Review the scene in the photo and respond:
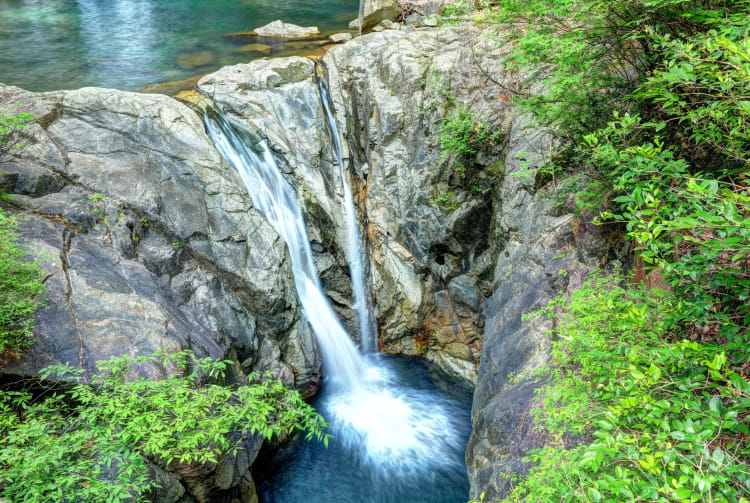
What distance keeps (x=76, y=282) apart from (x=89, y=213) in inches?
71.6

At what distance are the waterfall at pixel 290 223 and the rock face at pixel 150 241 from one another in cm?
56

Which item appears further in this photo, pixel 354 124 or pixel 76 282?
pixel 354 124

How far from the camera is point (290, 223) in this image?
9.10 m

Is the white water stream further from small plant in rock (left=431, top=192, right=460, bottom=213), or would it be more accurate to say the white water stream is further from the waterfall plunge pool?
small plant in rock (left=431, top=192, right=460, bottom=213)

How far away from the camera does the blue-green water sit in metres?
11.5

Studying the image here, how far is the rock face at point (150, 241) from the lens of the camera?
206 inches

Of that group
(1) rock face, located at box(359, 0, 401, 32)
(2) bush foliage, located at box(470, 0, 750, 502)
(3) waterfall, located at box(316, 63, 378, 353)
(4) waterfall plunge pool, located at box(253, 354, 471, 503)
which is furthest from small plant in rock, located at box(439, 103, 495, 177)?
(1) rock face, located at box(359, 0, 401, 32)

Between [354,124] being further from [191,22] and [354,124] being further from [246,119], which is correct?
[191,22]

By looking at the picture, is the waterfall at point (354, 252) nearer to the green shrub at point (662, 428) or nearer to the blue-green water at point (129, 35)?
the blue-green water at point (129, 35)

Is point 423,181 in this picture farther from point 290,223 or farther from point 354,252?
point 290,223

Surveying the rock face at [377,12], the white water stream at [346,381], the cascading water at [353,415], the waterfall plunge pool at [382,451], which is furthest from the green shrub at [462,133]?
the rock face at [377,12]

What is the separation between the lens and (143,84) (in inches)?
428

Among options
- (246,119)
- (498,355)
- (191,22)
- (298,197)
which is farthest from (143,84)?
(498,355)

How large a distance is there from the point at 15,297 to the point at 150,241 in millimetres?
2848
